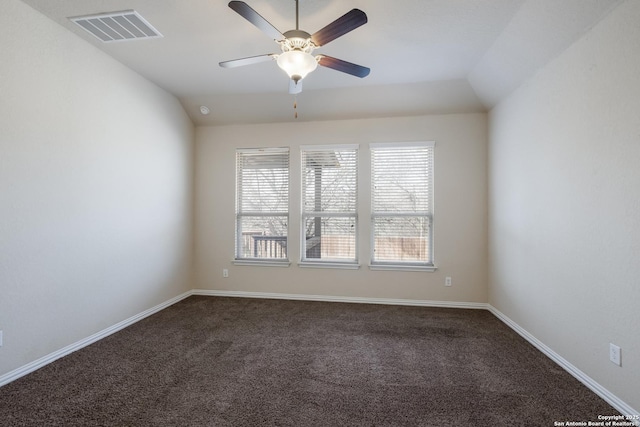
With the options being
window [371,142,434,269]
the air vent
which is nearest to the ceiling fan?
the air vent

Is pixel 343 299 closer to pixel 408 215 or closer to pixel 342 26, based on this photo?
pixel 408 215

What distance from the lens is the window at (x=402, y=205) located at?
414cm

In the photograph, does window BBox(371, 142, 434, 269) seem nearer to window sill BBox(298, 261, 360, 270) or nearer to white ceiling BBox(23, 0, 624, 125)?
window sill BBox(298, 261, 360, 270)

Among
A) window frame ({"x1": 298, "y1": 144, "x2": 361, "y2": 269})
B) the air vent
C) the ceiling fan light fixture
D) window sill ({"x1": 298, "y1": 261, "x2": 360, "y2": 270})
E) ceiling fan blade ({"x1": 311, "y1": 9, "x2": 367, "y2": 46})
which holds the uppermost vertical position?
the air vent

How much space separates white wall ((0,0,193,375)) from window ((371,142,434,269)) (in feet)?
9.72

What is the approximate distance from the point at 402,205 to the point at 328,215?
42.8 inches

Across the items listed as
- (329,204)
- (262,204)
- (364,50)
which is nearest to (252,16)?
(364,50)

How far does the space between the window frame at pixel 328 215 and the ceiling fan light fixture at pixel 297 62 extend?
2.20 meters

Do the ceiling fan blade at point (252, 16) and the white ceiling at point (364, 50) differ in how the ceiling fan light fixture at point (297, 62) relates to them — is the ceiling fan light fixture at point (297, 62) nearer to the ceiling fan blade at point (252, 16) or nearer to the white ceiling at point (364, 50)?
the ceiling fan blade at point (252, 16)

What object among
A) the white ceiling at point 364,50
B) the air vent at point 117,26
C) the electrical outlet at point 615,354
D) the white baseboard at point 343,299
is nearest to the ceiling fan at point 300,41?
the white ceiling at point 364,50

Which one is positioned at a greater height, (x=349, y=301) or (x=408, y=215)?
(x=408, y=215)

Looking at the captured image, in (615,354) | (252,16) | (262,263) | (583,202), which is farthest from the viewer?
(262,263)

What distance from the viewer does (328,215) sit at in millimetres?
4363

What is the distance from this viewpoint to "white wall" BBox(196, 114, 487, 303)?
3996 mm
